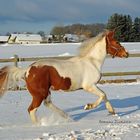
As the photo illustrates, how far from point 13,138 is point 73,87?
227cm

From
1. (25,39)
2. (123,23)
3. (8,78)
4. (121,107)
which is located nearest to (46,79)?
(8,78)

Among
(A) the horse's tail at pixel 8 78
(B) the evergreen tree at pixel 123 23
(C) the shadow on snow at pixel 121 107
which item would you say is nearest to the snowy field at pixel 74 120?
(C) the shadow on snow at pixel 121 107

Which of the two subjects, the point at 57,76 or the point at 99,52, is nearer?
the point at 57,76

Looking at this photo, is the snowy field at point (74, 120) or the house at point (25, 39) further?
the house at point (25, 39)

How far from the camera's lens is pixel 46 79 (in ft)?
25.6

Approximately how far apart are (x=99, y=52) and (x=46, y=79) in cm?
144

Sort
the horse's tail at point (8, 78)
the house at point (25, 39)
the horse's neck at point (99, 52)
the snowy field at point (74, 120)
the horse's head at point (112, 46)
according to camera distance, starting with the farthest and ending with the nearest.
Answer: the house at point (25, 39), the horse's head at point (112, 46), the horse's neck at point (99, 52), the horse's tail at point (8, 78), the snowy field at point (74, 120)

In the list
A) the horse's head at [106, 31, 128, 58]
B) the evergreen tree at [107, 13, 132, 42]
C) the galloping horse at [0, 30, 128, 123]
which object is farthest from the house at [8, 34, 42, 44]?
the galloping horse at [0, 30, 128, 123]

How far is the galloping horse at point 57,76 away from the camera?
776cm

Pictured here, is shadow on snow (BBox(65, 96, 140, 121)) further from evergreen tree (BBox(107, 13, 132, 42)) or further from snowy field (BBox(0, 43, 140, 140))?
evergreen tree (BBox(107, 13, 132, 42))

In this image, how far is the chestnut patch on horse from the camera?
7.75 metres

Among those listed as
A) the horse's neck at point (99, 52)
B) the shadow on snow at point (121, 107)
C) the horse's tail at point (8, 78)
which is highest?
the horse's neck at point (99, 52)

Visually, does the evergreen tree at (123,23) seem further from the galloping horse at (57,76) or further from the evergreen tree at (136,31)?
the galloping horse at (57,76)

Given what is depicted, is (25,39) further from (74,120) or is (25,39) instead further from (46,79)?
(46,79)
